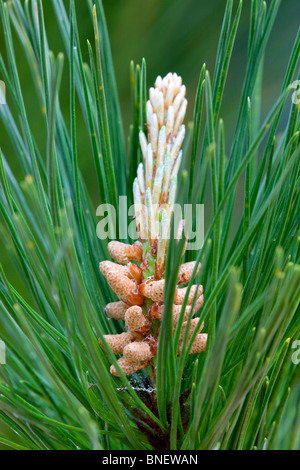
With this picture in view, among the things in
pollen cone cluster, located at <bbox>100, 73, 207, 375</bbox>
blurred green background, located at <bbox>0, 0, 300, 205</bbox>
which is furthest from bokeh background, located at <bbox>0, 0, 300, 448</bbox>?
pollen cone cluster, located at <bbox>100, 73, 207, 375</bbox>

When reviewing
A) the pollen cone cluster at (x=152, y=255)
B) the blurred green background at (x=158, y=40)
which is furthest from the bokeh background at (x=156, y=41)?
the pollen cone cluster at (x=152, y=255)

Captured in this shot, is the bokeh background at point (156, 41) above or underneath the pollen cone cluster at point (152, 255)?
above

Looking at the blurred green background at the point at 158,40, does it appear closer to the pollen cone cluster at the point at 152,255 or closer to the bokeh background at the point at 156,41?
the bokeh background at the point at 156,41

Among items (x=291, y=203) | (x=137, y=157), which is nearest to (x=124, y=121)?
(x=137, y=157)

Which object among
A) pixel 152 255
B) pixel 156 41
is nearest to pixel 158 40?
pixel 156 41

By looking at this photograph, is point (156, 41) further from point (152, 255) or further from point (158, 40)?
point (152, 255)
